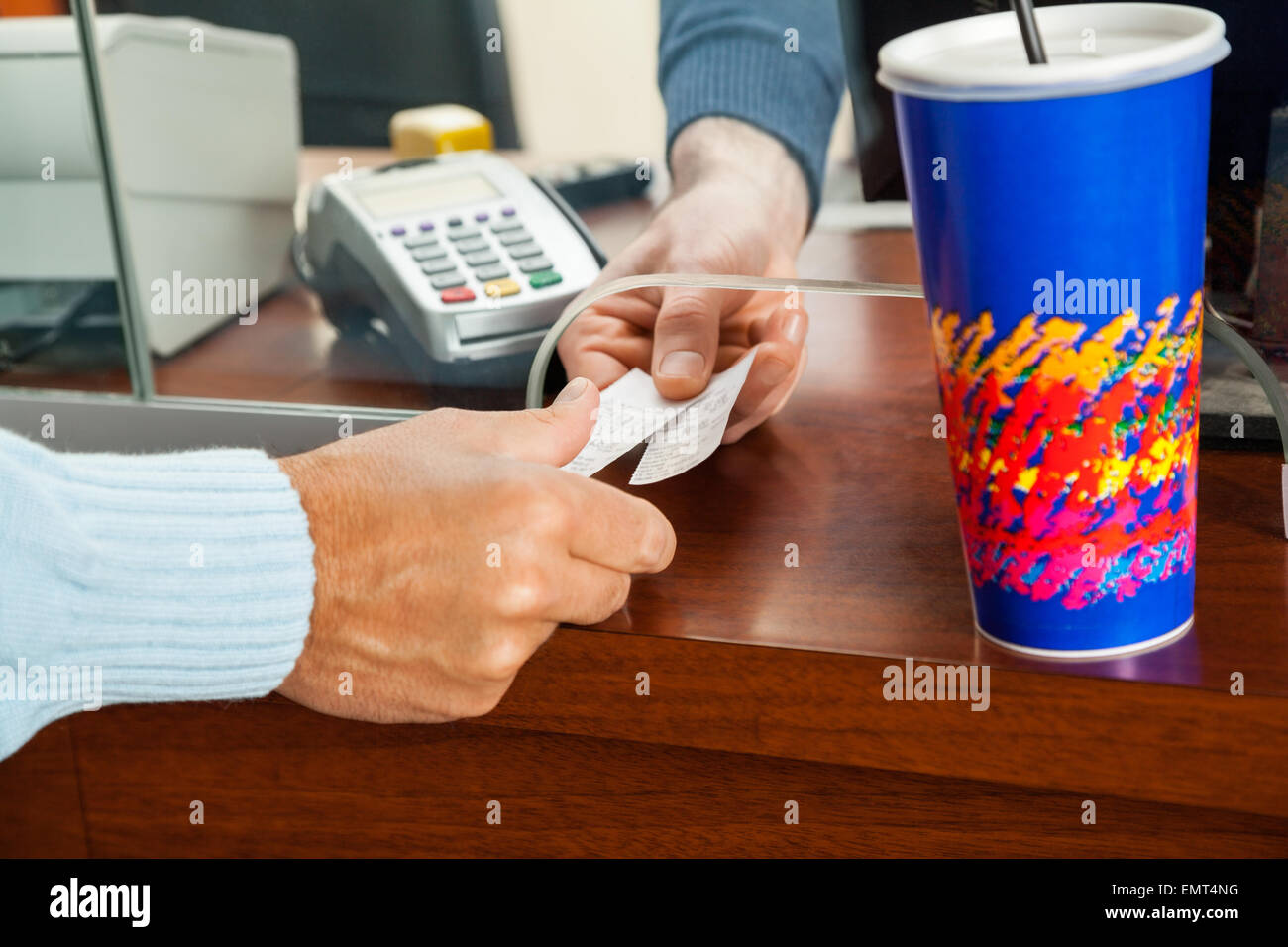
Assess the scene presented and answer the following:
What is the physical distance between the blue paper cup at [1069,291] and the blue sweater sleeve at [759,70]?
453 mm

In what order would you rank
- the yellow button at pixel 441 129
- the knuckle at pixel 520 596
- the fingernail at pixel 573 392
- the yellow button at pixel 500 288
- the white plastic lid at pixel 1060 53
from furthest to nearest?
the yellow button at pixel 441 129 < the yellow button at pixel 500 288 < the fingernail at pixel 573 392 < the knuckle at pixel 520 596 < the white plastic lid at pixel 1060 53

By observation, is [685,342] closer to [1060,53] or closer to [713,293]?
[713,293]

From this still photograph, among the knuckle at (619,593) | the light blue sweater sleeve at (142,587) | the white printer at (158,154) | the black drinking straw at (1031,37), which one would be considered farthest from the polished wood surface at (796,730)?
the white printer at (158,154)

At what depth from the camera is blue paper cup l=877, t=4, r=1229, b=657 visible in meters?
0.38

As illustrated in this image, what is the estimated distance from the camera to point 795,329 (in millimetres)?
Answer: 664

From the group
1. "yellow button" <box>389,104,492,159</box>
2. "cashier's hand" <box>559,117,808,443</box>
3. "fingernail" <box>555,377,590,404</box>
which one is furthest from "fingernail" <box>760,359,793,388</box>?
"yellow button" <box>389,104,492,159</box>

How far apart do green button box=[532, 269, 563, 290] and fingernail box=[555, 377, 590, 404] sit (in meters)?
0.18

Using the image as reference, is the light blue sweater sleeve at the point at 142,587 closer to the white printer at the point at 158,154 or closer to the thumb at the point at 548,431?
the thumb at the point at 548,431

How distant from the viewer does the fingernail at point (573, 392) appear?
58cm

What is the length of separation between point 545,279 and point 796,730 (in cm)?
37
